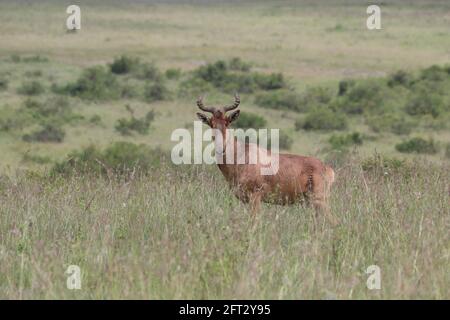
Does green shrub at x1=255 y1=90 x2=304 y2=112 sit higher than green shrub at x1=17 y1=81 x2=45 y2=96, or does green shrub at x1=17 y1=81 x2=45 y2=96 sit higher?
green shrub at x1=17 y1=81 x2=45 y2=96

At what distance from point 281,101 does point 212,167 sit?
22179mm

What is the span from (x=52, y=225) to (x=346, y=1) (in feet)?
280

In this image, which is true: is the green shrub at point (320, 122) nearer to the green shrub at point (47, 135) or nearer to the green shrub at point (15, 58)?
the green shrub at point (47, 135)

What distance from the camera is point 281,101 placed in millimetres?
35594

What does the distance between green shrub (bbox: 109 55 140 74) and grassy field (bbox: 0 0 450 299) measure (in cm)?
53

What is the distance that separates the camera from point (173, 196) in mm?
9031

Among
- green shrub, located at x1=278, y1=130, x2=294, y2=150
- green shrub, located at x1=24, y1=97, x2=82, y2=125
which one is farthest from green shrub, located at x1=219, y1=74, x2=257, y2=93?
green shrub, located at x1=278, y1=130, x2=294, y2=150

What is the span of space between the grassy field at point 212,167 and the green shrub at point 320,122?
0.10m

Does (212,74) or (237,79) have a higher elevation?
(212,74)

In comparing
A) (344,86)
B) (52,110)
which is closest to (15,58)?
(52,110)

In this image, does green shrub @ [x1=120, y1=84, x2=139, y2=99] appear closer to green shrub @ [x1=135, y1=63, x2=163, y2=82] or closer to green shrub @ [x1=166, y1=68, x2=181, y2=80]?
green shrub @ [x1=135, y1=63, x2=163, y2=82]

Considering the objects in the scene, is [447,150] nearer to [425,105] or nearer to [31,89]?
[425,105]

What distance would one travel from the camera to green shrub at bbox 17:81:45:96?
3705 cm

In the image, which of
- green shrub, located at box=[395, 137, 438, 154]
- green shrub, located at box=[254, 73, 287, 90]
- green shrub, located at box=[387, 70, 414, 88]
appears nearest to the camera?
green shrub, located at box=[395, 137, 438, 154]
